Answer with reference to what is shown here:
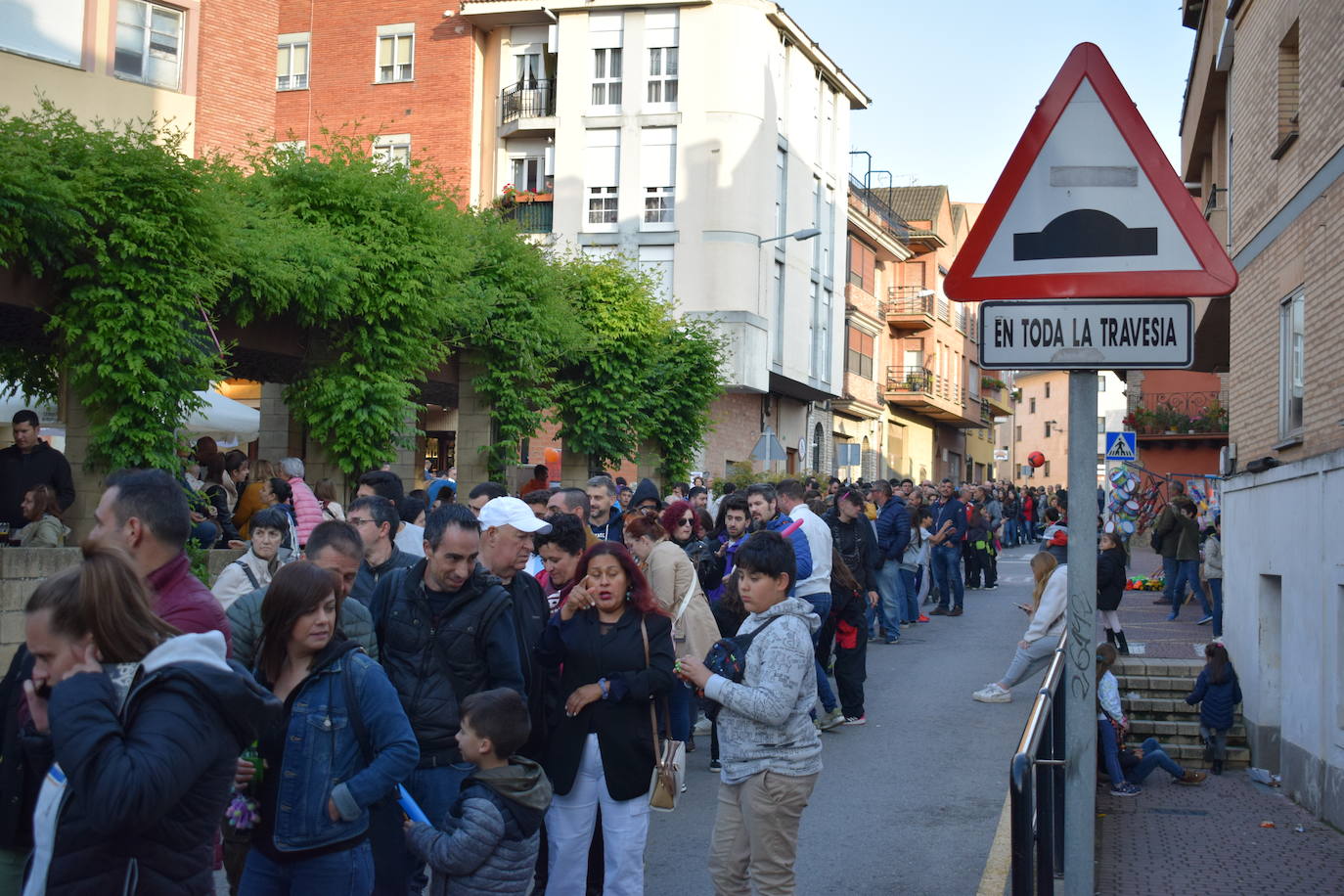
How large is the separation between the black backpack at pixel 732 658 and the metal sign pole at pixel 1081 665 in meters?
1.90

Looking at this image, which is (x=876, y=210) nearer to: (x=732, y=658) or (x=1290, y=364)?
(x=1290, y=364)

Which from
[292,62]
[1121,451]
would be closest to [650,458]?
[1121,451]

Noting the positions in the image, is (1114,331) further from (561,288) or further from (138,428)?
(561,288)

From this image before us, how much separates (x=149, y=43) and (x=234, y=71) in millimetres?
1816

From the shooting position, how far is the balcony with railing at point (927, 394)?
5238cm

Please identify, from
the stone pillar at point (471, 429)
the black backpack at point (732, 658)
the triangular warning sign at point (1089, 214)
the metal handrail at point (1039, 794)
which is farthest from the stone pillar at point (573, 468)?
the triangular warning sign at point (1089, 214)

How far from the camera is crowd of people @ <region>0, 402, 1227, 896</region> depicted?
3.27 meters

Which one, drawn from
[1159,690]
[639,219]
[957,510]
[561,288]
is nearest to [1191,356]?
[1159,690]

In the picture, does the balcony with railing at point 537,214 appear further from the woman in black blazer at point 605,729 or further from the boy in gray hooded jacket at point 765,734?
the boy in gray hooded jacket at point 765,734

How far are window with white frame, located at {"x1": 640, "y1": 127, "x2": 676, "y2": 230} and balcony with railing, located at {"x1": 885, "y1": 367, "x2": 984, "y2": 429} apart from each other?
18.3m

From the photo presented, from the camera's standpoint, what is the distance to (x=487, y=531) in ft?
21.2

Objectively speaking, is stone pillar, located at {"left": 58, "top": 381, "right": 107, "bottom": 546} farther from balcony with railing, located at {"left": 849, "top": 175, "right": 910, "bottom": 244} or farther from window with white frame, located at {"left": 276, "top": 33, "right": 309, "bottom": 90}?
balcony with railing, located at {"left": 849, "top": 175, "right": 910, "bottom": 244}

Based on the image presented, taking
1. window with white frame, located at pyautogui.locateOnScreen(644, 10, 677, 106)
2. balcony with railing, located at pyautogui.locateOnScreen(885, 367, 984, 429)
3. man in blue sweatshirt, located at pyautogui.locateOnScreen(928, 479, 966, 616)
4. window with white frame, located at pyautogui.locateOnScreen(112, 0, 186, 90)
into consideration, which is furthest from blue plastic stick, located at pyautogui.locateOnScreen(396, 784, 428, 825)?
balcony with railing, located at pyautogui.locateOnScreen(885, 367, 984, 429)

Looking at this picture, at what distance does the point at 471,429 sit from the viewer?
20.5m
